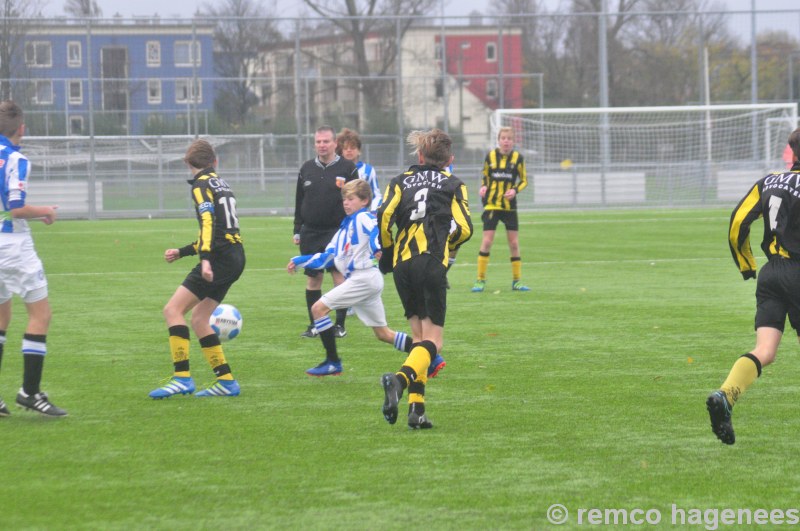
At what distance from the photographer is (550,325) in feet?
36.3

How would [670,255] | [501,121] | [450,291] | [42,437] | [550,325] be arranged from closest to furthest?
[42,437], [550,325], [450,291], [670,255], [501,121]

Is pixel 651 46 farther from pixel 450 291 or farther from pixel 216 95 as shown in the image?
pixel 450 291

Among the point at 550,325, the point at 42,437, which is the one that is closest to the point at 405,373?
the point at 42,437

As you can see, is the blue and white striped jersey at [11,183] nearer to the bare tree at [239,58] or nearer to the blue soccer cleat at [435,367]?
the blue soccer cleat at [435,367]

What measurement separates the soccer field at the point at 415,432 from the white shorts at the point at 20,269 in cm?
78

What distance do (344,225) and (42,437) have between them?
266 centimetres

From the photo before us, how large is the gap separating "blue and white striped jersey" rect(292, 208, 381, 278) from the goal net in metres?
24.9

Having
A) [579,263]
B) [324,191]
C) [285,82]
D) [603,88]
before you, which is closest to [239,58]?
[285,82]

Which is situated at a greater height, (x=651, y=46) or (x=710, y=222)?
(x=651, y=46)

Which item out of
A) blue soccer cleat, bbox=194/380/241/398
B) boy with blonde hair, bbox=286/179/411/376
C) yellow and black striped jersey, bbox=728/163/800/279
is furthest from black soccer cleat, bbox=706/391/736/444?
blue soccer cleat, bbox=194/380/241/398

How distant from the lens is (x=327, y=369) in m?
8.40

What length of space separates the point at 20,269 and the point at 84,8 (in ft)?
105

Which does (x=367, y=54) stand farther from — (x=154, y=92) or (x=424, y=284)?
(x=424, y=284)

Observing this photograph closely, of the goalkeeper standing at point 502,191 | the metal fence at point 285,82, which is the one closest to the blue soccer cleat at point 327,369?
the goalkeeper standing at point 502,191
